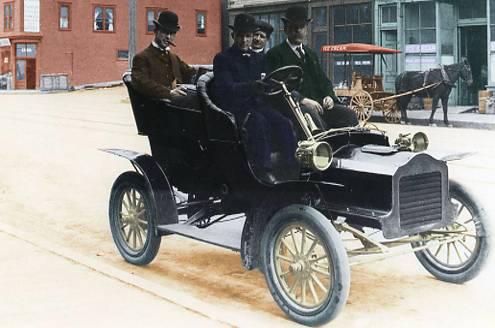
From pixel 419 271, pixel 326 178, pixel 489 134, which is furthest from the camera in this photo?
pixel 489 134

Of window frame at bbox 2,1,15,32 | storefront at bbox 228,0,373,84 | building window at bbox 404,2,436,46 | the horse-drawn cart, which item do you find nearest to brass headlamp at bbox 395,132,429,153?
the horse-drawn cart

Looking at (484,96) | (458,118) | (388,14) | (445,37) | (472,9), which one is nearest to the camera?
(458,118)

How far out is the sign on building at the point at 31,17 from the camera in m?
39.0

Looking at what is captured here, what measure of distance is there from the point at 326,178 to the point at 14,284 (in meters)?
2.21

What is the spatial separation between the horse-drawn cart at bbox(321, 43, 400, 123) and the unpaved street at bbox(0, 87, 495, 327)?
414cm

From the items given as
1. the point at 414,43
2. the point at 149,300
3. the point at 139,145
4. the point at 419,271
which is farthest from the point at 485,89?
the point at 149,300

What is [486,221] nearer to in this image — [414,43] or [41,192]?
[41,192]

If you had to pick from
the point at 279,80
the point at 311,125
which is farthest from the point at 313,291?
the point at 279,80

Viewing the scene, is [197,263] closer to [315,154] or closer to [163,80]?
[163,80]

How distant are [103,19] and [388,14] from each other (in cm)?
1957

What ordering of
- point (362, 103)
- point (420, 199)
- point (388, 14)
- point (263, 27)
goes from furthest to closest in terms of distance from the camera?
point (388, 14) < point (362, 103) < point (263, 27) < point (420, 199)

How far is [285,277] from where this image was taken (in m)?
4.62

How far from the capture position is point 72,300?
469 centimetres

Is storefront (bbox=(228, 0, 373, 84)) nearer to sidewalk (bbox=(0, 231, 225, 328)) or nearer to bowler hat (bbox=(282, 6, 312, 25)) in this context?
bowler hat (bbox=(282, 6, 312, 25))
